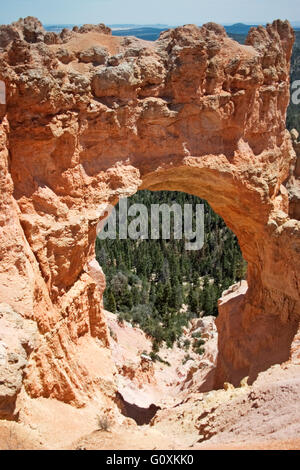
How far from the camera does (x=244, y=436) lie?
6684mm

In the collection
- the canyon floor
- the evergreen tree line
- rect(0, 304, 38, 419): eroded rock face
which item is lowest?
the evergreen tree line

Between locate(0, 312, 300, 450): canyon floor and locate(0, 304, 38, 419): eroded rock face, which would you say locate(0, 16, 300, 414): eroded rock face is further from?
locate(0, 312, 300, 450): canyon floor

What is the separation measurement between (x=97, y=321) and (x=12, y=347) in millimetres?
4681

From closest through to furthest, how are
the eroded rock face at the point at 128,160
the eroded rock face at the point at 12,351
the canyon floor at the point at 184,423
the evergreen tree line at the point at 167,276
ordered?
1. the canyon floor at the point at 184,423
2. the eroded rock face at the point at 12,351
3. the eroded rock face at the point at 128,160
4. the evergreen tree line at the point at 167,276

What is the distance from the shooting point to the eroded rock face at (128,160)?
906 cm

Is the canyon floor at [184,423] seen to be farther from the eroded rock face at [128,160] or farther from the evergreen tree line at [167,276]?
the evergreen tree line at [167,276]

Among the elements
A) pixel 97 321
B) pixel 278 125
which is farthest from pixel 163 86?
pixel 97 321

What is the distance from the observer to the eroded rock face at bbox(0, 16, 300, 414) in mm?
9062

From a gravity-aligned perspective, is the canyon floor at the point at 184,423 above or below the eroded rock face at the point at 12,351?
below

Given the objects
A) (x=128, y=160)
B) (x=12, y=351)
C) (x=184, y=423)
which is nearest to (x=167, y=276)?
(x=128, y=160)

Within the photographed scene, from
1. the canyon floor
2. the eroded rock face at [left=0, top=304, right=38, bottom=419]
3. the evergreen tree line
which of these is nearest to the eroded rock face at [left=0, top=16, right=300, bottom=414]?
the eroded rock face at [left=0, top=304, right=38, bottom=419]

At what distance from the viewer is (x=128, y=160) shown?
11227mm

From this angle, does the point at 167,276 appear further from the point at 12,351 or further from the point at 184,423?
the point at 12,351

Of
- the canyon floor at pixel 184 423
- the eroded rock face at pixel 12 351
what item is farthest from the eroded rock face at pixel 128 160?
the canyon floor at pixel 184 423
